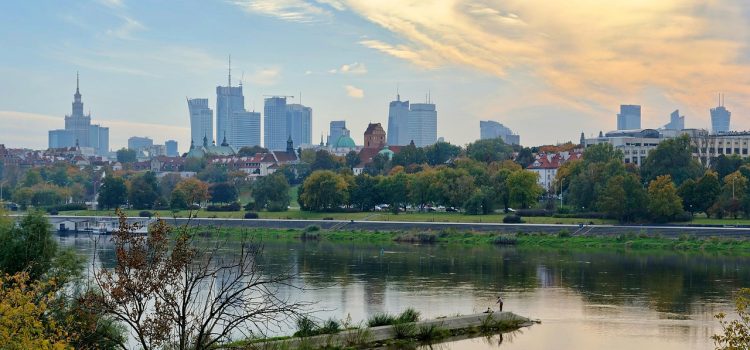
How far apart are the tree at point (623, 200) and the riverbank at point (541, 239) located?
7.87 meters

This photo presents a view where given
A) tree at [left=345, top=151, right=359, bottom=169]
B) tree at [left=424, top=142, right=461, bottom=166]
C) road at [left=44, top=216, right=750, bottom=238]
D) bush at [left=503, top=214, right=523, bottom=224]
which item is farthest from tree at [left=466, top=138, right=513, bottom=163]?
bush at [left=503, top=214, right=523, bottom=224]

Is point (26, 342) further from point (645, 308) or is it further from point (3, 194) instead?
point (3, 194)

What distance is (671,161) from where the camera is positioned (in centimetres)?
9900

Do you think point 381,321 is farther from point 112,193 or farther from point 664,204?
point 112,193

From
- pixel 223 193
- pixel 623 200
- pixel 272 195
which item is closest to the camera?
pixel 623 200

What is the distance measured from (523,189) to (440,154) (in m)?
58.7

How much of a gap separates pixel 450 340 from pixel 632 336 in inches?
221

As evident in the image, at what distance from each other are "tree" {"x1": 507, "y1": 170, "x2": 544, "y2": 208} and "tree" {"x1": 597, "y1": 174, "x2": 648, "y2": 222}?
8.89m

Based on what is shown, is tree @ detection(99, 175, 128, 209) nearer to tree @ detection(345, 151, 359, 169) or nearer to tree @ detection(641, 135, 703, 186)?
tree @ detection(641, 135, 703, 186)

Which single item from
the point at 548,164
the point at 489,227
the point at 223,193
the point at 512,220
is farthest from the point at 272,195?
the point at 548,164

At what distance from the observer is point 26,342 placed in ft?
50.9

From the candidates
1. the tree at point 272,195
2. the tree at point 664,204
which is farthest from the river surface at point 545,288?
the tree at point 272,195

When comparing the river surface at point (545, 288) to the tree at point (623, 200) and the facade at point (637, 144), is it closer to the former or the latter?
the tree at point (623, 200)

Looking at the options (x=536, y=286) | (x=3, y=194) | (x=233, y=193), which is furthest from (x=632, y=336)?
(x=3, y=194)
